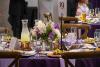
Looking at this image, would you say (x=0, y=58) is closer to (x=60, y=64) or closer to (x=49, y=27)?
(x=60, y=64)

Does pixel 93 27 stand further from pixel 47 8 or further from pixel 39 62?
pixel 47 8

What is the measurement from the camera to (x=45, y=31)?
2615 millimetres

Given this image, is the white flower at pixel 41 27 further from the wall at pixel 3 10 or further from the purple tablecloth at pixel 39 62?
the wall at pixel 3 10

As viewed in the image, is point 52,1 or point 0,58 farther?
point 52,1

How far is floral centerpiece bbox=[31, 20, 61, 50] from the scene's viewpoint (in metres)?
2.62

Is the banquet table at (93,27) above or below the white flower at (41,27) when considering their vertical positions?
below

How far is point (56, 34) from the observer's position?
2.67 metres

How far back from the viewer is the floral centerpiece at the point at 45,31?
2615 mm

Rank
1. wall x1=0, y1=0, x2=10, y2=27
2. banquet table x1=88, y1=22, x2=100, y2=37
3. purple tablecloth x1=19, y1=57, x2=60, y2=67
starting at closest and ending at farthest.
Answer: purple tablecloth x1=19, y1=57, x2=60, y2=67, banquet table x1=88, y1=22, x2=100, y2=37, wall x1=0, y1=0, x2=10, y2=27

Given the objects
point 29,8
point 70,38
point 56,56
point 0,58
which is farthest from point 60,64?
point 29,8

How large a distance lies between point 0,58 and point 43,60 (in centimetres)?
30

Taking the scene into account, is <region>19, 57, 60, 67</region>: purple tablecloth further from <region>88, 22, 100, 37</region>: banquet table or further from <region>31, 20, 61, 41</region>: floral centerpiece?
<region>88, 22, 100, 37</region>: banquet table

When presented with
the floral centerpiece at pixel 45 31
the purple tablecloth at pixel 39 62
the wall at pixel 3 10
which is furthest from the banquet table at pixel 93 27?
the wall at pixel 3 10

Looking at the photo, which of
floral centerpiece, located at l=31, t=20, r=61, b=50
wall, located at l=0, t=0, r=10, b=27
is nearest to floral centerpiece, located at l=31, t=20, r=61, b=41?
floral centerpiece, located at l=31, t=20, r=61, b=50
